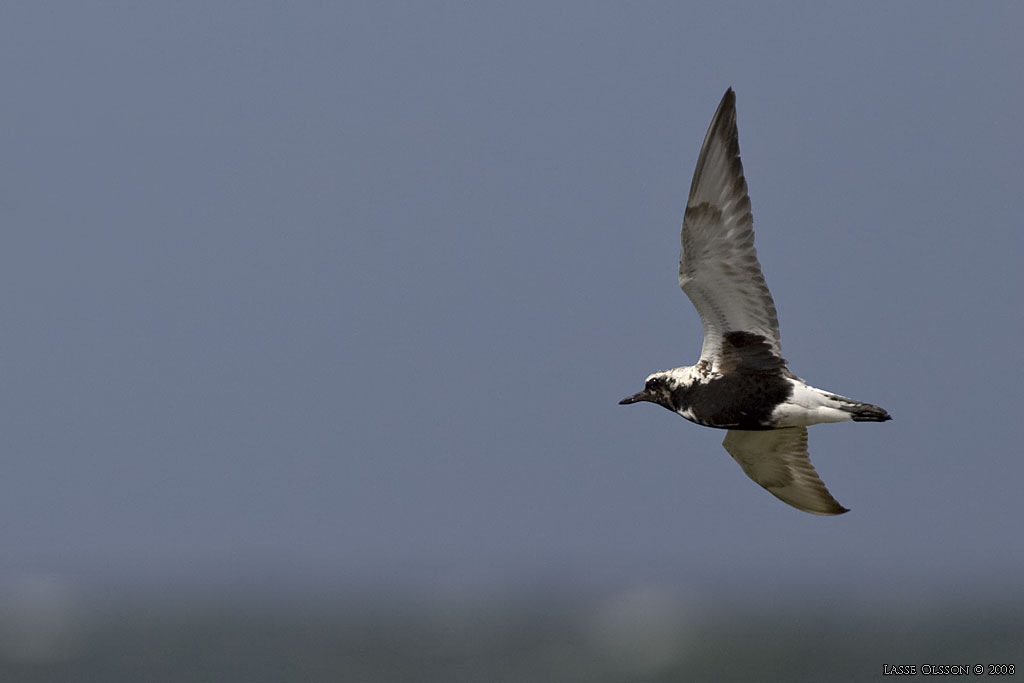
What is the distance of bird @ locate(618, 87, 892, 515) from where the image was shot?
15.5 metres

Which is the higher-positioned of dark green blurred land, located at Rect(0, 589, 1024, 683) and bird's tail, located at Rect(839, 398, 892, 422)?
dark green blurred land, located at Rect(0, 589, 1024, 683)

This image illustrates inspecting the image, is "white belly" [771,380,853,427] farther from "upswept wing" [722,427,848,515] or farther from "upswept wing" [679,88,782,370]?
"upswept wing" [722,427,848,515]

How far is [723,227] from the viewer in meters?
15.6

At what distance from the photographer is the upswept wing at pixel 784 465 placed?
1800 centimetres

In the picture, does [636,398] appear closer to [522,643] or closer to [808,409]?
[808,409]

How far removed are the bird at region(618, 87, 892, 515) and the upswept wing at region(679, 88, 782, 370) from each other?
0.04ft

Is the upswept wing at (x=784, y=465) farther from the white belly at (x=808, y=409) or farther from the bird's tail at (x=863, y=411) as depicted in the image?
the bird's tail at (x=863, y=411)

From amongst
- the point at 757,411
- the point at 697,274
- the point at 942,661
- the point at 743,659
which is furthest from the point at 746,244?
the point at 743,659

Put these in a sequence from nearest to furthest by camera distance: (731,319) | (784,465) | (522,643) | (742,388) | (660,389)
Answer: (742,388) → (731,319) → (660,389) → (784,465) → (522,643)

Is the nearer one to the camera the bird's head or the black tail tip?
the black tail tip

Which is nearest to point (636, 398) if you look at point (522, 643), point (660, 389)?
point (660, 389)

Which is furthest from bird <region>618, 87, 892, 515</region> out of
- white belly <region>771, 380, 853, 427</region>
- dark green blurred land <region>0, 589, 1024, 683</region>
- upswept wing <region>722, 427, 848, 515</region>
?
dark green blurred land <region>0, 589, 1024, 683</region>

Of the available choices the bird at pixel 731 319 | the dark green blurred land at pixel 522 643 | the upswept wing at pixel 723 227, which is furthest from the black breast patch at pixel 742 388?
the dark green blurred land at pixel 522 643

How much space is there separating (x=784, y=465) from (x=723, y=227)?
13.7 ft
